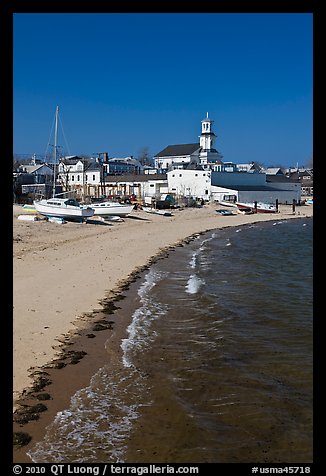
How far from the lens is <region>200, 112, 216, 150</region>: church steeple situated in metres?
102

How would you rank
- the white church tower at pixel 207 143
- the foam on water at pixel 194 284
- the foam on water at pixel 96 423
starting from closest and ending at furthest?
the foam on water at pixel 96 423 < the foam on water at pixel 194 284 < the white church tower at pixel 207 143

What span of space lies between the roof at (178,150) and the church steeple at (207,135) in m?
1.57

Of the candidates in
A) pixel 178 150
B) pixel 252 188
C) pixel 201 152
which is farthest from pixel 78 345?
pixel 178 150

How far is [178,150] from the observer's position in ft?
352

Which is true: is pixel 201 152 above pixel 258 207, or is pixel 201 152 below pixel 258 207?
above

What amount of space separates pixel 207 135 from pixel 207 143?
5.66 feet

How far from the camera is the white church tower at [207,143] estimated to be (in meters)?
99.8

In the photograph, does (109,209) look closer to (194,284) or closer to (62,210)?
(62,210)

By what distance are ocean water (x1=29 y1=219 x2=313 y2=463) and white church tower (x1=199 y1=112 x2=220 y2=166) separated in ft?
279

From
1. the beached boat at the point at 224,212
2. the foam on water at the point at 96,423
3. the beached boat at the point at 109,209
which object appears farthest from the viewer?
the beached boat at the point at 224,212

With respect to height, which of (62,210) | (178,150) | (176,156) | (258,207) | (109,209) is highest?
(178,150)

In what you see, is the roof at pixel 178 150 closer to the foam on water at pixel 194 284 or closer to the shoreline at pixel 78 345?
the shoreline at pixel 78 345

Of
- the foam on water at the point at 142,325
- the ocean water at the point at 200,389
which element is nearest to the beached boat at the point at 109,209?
the foam on water at the point at 142,325

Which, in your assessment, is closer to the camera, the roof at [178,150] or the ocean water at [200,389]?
the ocean water at [200,389]
